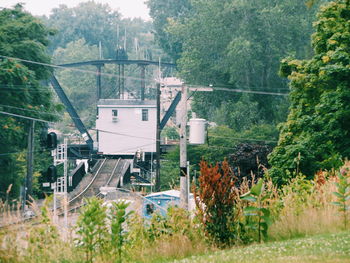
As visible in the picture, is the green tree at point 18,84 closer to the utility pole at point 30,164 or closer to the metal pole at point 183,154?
the utility pole at point 30,164

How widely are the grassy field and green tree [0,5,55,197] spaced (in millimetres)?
28274

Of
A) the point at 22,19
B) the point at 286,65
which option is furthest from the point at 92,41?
the point at 286,65

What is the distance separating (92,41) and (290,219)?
11572cm

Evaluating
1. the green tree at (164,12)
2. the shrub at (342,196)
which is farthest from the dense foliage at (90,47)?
the shrub at (342,196)

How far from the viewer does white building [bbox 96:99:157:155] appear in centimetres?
5759

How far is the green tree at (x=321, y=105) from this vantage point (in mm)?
25656

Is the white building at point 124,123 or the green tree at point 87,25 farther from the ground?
the green tree at point 87,25

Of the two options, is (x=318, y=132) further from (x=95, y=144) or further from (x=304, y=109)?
(x=95, y=144)

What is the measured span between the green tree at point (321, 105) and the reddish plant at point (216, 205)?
44.7 feet

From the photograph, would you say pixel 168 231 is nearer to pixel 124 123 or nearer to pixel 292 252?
pixel 292 252

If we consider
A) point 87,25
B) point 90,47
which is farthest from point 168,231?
point 87,25

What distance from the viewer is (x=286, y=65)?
97.2 feet

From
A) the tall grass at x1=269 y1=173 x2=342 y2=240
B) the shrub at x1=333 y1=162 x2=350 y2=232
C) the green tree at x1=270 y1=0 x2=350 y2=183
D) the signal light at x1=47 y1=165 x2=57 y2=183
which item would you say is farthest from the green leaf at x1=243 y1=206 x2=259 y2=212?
the signal light at x1=47 y1=165 x2=57 y2=183

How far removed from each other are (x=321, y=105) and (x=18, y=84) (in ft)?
66.8
